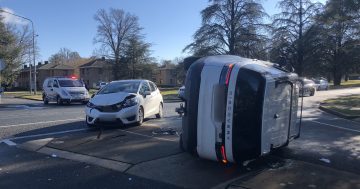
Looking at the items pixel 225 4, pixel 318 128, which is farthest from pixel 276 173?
pixel 225 4

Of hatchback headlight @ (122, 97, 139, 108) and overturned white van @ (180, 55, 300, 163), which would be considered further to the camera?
hatchback headlight @ (122, 97, 139, 108)

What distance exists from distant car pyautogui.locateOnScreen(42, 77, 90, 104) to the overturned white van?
19.6 meters

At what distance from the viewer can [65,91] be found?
83.7 ft

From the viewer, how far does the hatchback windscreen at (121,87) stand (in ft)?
42.1

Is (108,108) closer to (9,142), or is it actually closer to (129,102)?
(129,102)

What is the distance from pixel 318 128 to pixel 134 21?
223ft

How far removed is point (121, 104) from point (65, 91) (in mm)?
14637

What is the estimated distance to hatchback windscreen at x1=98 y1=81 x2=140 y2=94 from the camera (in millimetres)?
12836

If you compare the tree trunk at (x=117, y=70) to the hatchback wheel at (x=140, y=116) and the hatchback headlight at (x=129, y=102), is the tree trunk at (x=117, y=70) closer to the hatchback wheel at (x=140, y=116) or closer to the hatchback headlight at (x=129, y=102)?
the hatchback wheel at (x=140, y=116)

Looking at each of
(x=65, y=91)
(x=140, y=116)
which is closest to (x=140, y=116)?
(x=140, y=116)

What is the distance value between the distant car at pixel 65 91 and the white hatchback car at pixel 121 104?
12.8 metres

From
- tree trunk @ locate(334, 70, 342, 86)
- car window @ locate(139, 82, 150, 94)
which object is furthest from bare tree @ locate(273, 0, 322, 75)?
car window @ locate(139, 82, 150, 94)

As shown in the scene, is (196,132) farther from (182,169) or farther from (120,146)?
(120,146)

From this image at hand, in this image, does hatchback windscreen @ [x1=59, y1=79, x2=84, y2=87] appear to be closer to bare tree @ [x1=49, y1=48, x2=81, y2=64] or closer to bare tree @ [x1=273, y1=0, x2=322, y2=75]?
bare tree @ [x1=273, y1=0, x2=322, y2=75]
